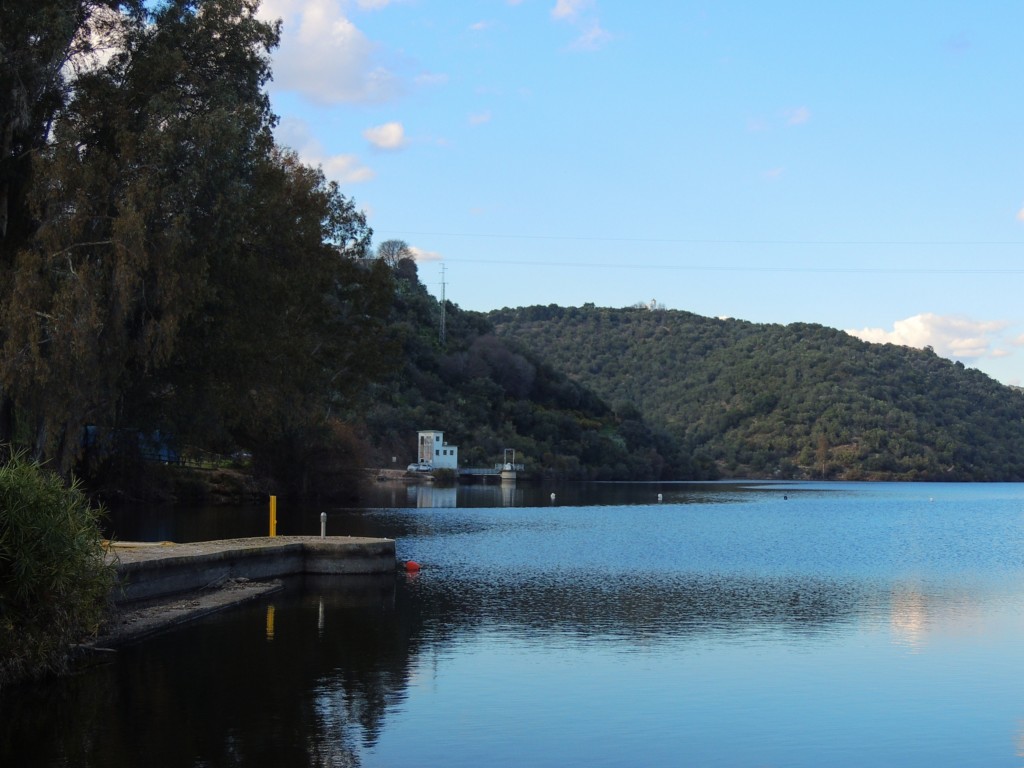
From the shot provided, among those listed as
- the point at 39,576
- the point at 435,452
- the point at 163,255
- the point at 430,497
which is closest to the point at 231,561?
the point at 163,255

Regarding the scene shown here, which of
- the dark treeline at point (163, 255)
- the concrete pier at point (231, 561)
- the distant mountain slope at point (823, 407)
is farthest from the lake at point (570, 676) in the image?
the distant mountain slope at point (823, 407)

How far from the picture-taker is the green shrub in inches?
534

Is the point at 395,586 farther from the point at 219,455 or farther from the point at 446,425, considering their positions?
the point at 446,425

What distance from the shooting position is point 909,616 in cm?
2252

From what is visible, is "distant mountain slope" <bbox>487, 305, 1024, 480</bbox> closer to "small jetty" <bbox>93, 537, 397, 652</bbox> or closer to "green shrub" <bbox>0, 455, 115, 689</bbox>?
"small jetty" <bbox>93, 537, 397, 652</bbox>

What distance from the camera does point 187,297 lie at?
2661 cm

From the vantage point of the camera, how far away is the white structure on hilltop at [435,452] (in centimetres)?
10844

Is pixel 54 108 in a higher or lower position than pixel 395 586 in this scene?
higher

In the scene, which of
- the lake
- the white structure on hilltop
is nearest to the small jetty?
the lake

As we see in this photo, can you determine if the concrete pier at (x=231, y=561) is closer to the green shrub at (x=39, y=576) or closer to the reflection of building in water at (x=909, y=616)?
the green shrub at (x=39, y=576)

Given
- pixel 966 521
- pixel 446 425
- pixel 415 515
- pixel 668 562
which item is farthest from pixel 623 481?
pixel 668 562

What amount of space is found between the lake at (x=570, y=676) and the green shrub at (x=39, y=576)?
535mm

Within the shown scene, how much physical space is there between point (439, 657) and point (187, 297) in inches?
518

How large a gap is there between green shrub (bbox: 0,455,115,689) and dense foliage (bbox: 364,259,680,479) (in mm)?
91946
